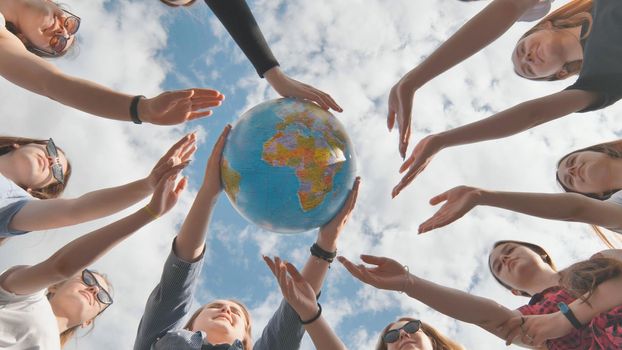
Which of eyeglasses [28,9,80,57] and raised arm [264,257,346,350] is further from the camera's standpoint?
eyeglasses [28,9,80,57]

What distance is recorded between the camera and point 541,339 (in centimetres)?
365

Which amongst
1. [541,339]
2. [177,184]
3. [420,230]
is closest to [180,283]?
[177,184]

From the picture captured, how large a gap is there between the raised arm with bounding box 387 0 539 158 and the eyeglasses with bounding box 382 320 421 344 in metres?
2.17

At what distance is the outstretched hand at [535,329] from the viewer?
365cm

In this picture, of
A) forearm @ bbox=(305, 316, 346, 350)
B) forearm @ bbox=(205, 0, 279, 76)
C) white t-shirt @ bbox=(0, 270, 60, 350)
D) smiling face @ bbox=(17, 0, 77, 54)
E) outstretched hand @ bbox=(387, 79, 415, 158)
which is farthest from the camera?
smiling face @ bbox=(17, 0, 77, 54)

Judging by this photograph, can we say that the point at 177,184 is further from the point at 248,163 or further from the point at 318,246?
the point at 318,246

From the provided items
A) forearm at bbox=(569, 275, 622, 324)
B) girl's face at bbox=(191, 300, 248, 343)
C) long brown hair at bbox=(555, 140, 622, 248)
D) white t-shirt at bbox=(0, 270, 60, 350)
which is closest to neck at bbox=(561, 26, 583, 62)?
long brown hair at bbox=(555, 140, 622, 248)

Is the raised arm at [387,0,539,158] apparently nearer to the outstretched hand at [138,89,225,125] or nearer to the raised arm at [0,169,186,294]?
the outstretched hand at [138,89,225,125]

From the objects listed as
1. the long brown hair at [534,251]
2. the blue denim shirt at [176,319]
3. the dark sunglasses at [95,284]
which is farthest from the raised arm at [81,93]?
the long brown hair at [534,251]

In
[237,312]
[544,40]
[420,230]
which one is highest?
[544,40]

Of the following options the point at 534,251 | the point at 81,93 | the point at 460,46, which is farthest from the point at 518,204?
the point at 81,93

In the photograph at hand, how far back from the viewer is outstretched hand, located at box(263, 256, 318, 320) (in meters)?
3.95

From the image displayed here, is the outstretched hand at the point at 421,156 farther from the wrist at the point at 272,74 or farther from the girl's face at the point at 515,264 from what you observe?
the girl's face at the point at 515,264

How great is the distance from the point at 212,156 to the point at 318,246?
1.33 metres
